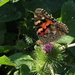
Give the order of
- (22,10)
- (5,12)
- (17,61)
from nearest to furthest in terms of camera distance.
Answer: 1. (17,61)
2. (5,12)
3. (22,10)

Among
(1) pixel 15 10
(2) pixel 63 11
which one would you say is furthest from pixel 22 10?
(2) pixel 63 11

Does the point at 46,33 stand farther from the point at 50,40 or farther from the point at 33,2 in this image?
the point at 33,2

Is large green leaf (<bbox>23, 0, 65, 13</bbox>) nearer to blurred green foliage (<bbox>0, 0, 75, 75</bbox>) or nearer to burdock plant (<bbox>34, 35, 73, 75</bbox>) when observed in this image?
blurred green foliage (<bbox>0, 0, 75, 75</bbox>)

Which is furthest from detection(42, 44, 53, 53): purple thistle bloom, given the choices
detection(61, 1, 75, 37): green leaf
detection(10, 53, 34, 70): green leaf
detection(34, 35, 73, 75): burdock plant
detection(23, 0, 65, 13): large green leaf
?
detection(23, 0, 65, 13): large green leaf

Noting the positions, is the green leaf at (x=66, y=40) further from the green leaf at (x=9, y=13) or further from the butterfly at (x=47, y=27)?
the green leaf at (x=9, y=13)

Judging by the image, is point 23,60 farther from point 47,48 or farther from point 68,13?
point 68,13
